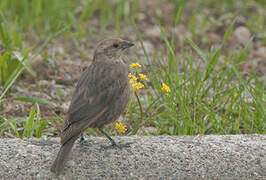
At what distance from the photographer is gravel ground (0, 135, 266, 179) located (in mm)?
3781

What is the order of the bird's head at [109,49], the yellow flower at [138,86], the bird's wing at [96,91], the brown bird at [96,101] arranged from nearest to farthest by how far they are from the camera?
1. the brown bird at [96,101]
2. the bird's wing at [96,91]
3. the yellow flower at [138,86]
4. the bird's head at [109,49]

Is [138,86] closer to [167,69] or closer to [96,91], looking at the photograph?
[96,91]

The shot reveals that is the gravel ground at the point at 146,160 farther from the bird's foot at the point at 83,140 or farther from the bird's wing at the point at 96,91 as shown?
the bird's wing at the point at 96,91

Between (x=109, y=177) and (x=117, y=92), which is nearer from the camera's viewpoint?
(x=109, y=177)

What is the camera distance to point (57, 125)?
16.3ft

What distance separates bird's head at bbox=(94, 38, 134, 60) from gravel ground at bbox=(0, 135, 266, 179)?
0.92 metres

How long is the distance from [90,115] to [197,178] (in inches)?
36.4

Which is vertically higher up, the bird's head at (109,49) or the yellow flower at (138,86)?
the bird's head at (109,49)

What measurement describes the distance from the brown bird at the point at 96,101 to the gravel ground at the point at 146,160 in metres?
0.16

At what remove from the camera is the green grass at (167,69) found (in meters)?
4.75

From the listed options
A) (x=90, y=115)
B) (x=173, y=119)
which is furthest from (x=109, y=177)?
(x=173, y=119)

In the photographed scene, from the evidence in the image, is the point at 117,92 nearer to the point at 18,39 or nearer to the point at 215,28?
the point at 18,39

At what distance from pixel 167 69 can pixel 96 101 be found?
1.84 meters

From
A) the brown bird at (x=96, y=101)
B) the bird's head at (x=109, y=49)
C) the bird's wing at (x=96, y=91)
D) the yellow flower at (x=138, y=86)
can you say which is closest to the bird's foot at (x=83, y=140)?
the brown bird at (x=96, y=101)
